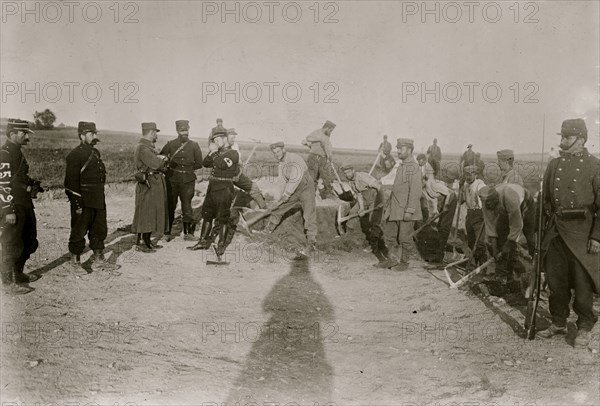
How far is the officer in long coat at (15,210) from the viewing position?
4.95 metres

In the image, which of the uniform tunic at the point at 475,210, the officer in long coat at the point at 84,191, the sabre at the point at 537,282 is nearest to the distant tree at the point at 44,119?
the officer in long coat at the point at 84,191

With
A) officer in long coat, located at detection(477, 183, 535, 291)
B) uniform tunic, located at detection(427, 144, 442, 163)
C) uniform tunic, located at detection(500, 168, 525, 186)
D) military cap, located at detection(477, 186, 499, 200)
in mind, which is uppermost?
uniform tunic, located at detection(427, 144, 442, 163)

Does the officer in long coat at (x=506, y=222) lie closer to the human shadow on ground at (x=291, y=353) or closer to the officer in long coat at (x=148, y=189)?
the human shadow on ground at (x=291, y=353)

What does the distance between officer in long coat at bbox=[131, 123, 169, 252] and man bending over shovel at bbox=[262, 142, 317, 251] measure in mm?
1846

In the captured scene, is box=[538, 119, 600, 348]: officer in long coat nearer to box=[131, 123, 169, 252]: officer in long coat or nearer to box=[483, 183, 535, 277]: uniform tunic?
box=[483, 183, 535, 277]: uniform tunic

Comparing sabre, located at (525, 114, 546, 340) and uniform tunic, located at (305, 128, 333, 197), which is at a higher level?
uniform tunic, located at (305, 128, 333, 197)

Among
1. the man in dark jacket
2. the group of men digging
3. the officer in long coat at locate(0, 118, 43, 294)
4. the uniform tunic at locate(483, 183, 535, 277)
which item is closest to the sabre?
the group of men digging

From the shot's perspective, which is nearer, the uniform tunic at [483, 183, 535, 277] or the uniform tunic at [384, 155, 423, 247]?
the uniform tunic at [483, 183, 535, 277]

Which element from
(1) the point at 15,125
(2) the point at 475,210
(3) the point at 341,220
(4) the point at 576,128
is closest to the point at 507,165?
(2) the point at 475,210

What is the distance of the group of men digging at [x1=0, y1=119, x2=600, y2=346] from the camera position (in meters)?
4.31

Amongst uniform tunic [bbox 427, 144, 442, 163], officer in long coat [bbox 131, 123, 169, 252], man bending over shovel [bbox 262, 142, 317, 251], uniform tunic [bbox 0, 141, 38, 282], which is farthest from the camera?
uniform tunic [bbox 427, 144, 442, 163]

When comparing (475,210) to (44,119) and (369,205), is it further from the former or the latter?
(44,119)

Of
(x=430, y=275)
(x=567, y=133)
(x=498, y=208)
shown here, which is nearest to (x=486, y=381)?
(x=567, y=133)

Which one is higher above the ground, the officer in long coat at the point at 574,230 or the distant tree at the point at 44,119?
the distant tree at the point at 44,119
